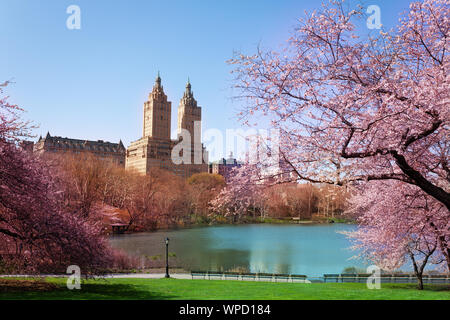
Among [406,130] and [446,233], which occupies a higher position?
[406,130]

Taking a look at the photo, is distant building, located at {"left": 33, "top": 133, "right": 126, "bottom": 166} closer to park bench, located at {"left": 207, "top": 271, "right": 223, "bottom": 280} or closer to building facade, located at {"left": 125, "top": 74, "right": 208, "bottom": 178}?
building facade, located at {"left": 125, "top": 74, "right": 208, "bottom": 178}

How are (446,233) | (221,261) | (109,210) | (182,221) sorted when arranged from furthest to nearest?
1. (182,221)
2. (109,210)
3. (221,261)
4. (446,233)

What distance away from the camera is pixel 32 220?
11.3 metres

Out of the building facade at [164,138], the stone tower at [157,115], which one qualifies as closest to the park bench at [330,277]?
the building facade at [164,138]

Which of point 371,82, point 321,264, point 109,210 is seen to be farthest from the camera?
point 109,210

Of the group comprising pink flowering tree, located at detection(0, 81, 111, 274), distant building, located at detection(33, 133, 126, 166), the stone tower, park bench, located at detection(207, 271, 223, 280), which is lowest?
park bench, located at detection(207, 271, 223, 280)

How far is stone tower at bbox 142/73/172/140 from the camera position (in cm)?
16738

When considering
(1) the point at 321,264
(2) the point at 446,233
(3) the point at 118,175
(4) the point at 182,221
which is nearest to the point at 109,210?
(3) the point at 118,175

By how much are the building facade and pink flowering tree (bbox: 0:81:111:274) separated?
5191 inches

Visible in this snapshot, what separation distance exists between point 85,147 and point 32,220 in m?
147

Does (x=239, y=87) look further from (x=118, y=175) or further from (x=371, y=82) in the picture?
(x=118, y=175)

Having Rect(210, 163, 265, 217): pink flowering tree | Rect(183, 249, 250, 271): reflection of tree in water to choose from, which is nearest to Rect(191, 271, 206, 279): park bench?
Rect(183, 249, 250, 271): reflection of tree in water
